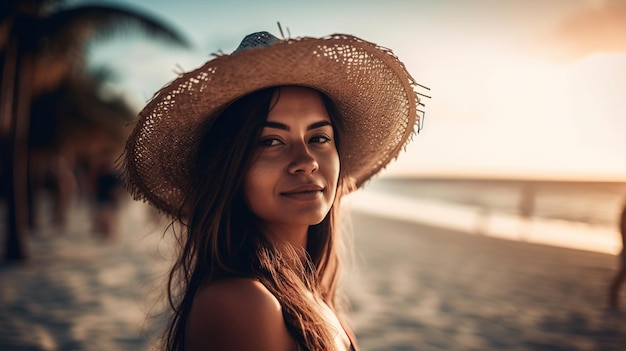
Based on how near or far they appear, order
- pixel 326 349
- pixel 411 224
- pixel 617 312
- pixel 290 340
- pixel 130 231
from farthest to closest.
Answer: pixel 411 224 → pixel 130 231 → pixel 617 312 → pixel 326 349 → pixel 290 340

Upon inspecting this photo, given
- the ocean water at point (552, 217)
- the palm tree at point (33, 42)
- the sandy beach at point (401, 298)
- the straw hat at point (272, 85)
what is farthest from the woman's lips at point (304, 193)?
the ocean water at point (552, 217)

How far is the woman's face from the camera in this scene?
4.93ft

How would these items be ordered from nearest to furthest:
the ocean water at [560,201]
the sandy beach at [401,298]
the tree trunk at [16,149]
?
the sandy beach at [401,298] → the tree trunk at [16,149] → the ocean water at [560,201]

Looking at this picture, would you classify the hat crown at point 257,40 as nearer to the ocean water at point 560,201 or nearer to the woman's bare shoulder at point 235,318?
the woman's bare shoulder at point 235,318

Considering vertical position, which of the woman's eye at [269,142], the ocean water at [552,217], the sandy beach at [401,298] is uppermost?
the woman's eye at [269,142]

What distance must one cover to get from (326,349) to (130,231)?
11328mm

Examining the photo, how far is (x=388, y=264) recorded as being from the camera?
8086mm

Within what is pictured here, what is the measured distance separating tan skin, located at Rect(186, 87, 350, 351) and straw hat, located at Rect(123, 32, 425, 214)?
0.13 m

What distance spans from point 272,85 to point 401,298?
4.88m

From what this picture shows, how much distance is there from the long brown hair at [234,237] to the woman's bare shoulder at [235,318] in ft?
0.28

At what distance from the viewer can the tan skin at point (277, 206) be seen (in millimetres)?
1141

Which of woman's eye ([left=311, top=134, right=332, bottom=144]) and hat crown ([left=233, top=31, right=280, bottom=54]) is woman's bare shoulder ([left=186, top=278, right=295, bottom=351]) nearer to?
woman's eye ([left=311, top=134, right=332, bottom=144])

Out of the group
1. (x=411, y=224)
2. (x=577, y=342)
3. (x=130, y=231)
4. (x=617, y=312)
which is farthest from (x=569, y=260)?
(x=130, y=231)

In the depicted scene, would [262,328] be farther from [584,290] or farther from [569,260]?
[569,260]
